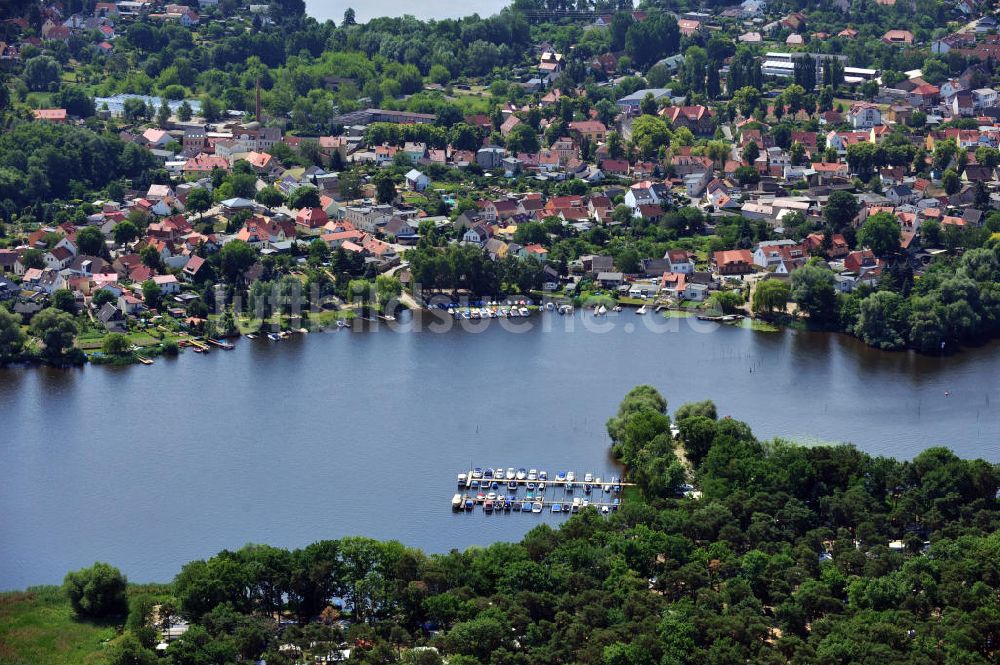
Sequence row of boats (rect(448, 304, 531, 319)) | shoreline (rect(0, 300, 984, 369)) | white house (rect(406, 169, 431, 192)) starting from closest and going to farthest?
shoreline (rect(0, 300, 984, 369)) → row of boats (rect(448, 304, 531, 319)) → white house (rect(406, 169, 431, 192))

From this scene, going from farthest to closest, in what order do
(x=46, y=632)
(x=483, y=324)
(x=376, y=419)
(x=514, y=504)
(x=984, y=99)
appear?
(x=984, y=99) → (x=483, y=324) → (x=376, y=419) → (x=514, y=504) → (x=46, y=632)

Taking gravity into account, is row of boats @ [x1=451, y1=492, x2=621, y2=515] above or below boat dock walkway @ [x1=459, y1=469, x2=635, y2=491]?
below

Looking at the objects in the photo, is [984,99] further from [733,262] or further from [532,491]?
[532,491]

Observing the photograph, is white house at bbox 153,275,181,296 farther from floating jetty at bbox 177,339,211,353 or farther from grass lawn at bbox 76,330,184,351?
floating jetty at bbox 177,339,211,353

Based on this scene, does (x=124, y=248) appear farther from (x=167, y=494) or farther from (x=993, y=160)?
(x=993, y=160)

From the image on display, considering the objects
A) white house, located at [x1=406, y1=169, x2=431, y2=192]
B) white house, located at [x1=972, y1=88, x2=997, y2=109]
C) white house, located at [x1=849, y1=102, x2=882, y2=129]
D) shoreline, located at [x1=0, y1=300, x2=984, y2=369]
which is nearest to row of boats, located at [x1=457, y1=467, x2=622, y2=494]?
shoreline, located at [x1=0, y1=300, x2=984, y2=369]

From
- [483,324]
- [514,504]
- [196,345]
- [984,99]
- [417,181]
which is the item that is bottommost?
[514,504]

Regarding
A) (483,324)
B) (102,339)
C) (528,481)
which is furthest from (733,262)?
(102,339)
